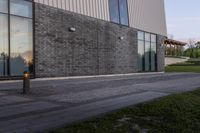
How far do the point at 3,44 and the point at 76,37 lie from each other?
564cm

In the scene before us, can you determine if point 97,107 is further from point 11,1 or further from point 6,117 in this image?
point 11,1

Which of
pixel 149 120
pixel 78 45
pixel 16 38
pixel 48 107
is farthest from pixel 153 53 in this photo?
pixel 149 120

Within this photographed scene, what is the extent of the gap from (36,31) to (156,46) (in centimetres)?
1667

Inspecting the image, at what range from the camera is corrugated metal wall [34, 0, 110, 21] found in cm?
1776

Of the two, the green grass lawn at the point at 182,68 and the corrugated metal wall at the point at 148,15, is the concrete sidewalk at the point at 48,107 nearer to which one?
the corrugated metal wall at the point at 148,15

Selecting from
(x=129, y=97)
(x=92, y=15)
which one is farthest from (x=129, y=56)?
(x=129, y=97)

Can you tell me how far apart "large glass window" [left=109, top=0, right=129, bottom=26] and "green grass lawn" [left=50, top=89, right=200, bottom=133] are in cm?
1454

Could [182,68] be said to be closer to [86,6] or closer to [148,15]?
[148,15]

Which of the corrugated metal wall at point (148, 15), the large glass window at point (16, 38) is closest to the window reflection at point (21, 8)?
the large glass window at point (16, 38)

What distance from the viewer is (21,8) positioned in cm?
1546

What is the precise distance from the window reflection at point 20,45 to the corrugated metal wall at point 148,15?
11.7m

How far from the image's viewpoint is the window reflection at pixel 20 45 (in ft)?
49.0

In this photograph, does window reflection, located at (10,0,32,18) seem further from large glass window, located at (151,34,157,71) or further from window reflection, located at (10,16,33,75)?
large glass window, located at (151,34,157,71)

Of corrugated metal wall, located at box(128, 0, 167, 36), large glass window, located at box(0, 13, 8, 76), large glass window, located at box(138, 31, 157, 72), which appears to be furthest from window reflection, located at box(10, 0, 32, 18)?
large glass window, located at box(138, 31, 157, 72)
